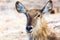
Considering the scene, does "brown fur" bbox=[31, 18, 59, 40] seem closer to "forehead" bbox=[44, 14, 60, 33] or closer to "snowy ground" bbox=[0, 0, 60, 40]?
"snowy ground" bbox=[0, 0, 60, 40]

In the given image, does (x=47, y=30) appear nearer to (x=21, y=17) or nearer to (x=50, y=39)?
(x=50, y=39)

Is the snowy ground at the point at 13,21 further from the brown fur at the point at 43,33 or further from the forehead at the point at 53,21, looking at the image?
the brown fur at the point at 43,33

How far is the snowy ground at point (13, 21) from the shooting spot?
298 inches

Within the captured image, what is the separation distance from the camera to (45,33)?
5465 millimetres

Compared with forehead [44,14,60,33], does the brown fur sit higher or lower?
higher

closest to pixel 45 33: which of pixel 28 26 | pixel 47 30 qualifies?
pixel 47 30

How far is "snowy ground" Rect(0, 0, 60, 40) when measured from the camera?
7.56 m

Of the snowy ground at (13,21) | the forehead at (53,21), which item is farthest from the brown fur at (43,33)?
the forehead at (53,21)

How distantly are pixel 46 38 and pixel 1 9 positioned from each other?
5.40m

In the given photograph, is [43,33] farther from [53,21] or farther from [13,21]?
[13,21]

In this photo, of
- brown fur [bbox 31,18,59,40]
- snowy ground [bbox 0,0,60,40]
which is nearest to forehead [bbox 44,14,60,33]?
snowy ground [bbox 0,0,60,40]

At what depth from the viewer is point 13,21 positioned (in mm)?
8953

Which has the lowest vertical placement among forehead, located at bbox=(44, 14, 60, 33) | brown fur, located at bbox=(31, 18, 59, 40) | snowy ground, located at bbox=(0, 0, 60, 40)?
snowy ground, located at bbox=(0, 0, 60, 40)

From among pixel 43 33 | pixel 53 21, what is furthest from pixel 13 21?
pixel 43 33
